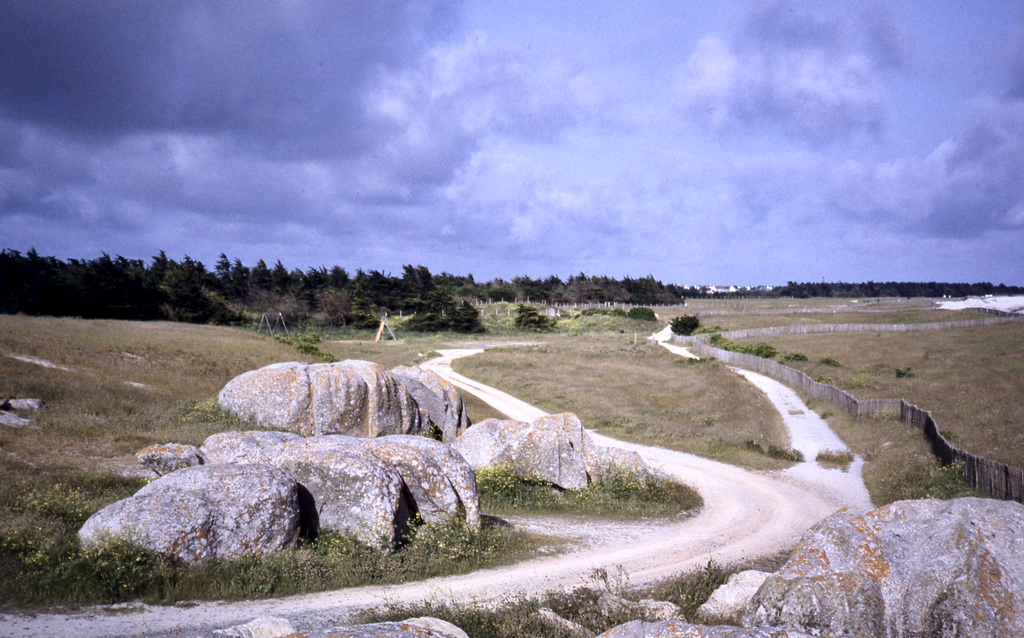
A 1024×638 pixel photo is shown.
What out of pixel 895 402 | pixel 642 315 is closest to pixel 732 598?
pixel 895 402

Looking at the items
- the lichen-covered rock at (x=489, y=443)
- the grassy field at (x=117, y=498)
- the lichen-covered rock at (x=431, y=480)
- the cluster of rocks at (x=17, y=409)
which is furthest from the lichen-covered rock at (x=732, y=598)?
the cluster of rocks at (x=17, y=409)

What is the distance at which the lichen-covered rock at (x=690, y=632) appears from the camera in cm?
452

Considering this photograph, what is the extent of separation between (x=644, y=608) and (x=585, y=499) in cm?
930

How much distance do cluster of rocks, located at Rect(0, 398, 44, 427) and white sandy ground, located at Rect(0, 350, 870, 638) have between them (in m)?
9.60

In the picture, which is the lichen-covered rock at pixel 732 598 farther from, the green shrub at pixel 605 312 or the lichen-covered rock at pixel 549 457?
the green shrub at pixel 605 312

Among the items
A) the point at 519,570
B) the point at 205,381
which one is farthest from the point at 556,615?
the point at 205,381

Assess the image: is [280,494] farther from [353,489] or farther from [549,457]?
[549,457]

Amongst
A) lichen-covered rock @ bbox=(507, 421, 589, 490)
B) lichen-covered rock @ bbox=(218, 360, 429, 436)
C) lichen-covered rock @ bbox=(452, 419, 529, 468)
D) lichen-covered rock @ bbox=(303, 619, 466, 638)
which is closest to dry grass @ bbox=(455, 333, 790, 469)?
lichen-covered rock @ bbox=(507, 421, 589, 490)

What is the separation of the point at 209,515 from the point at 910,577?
29.6 ft

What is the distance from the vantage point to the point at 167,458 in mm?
13094

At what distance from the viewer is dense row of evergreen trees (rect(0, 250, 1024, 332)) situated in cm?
5938

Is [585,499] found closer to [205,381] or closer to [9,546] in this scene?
[9,546]

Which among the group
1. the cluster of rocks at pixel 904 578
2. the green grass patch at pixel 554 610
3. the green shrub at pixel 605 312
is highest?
the green shrub at pixel 605 312

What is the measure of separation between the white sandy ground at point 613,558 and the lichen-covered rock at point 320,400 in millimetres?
9908
